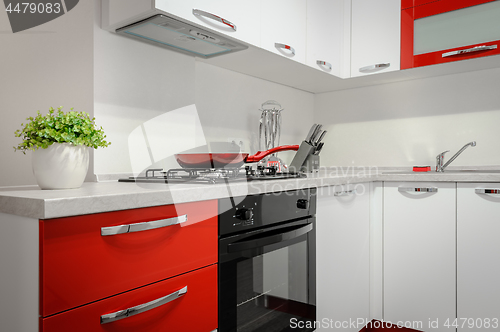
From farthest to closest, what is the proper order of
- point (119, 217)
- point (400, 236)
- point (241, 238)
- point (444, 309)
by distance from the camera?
1. point (400, 236)
2. point (444, 309)
3. point (241, 238)
4. point (119, 217)

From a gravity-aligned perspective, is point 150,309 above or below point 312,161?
below

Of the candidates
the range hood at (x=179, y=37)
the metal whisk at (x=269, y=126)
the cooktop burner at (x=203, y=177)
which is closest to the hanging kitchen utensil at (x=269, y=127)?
the metal whisk at (x=269, y=126)

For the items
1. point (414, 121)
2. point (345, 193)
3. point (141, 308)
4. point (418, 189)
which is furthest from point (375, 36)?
point (141, 308)

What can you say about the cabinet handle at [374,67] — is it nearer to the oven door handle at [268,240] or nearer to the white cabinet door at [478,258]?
the white cabinet door at [478,258]

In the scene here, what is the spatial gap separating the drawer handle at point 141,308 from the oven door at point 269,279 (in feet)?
0.58

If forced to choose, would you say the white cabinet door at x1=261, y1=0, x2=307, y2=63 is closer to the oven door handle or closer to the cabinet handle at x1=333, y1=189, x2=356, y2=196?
the cabinet handle at x1=333, y1=189, x2=356, y2=196

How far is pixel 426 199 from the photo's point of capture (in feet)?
6.00

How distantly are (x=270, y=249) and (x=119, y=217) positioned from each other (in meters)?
0.60

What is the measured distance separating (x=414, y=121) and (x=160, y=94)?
5.66 ft

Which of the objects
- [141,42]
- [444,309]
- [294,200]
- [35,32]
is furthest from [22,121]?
[444,309]

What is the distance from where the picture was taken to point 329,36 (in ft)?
7.29

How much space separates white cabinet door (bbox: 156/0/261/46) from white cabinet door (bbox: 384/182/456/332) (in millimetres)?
1081

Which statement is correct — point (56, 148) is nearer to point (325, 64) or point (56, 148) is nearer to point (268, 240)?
point (268, 240)

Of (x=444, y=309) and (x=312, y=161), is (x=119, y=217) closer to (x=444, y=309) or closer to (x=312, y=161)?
(x=312, y=161)
